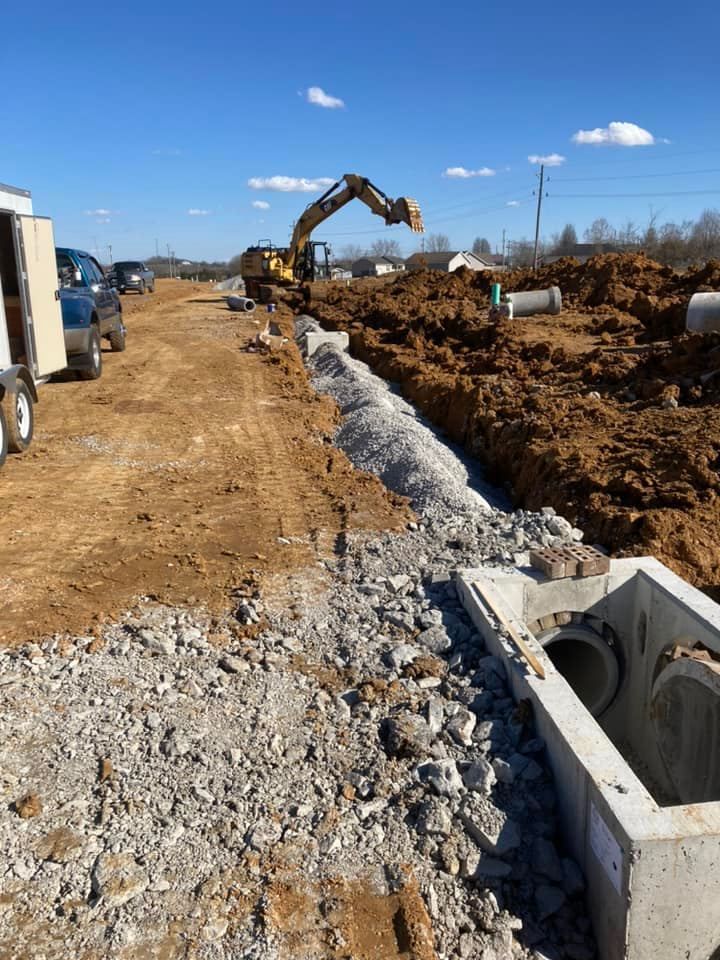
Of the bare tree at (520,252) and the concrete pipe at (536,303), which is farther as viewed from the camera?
the bare tree at (520,252)

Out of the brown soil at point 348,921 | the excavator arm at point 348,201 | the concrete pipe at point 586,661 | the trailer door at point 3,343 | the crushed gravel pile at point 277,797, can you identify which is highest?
the excavator arm at point 348,201

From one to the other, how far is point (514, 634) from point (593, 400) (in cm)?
706

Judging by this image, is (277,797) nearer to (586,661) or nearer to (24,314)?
(586,661)

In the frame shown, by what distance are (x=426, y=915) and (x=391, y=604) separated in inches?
98.8

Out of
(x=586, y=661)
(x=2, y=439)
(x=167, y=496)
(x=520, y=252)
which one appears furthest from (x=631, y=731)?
(x=520, y=252)

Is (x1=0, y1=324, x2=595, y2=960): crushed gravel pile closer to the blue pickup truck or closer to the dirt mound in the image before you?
the blue pickup truck

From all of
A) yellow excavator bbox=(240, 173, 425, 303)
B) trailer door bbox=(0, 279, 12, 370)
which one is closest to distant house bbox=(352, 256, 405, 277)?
yellow excavator bbox=(240, 173, 425, 303)

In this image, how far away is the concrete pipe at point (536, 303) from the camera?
862 inches

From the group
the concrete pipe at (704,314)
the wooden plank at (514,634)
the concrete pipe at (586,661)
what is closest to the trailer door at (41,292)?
the wooden plank at (514,634)

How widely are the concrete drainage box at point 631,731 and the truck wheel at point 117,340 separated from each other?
44.2 ft

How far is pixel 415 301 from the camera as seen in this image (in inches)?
965

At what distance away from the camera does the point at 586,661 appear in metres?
6.46

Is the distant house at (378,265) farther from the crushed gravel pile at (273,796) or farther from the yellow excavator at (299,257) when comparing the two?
the crushed gravel pile at (273,796)

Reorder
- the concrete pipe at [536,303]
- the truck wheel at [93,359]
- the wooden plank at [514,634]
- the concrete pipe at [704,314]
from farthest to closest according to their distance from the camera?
1. the concrete pipe at [536,303]
2. the concrete pipe at [704,314]
3. the truck wheel at [93,359]
4. the wooden plank at [514,634]
